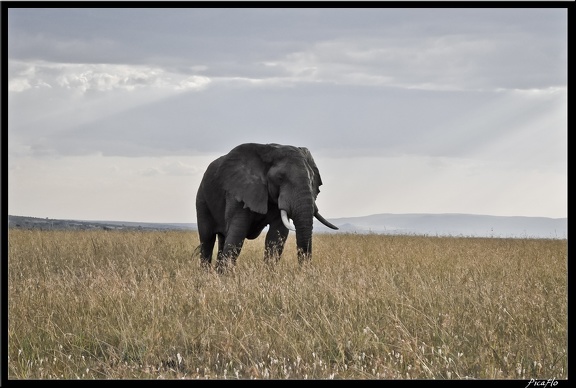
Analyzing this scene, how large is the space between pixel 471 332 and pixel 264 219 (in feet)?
21.5

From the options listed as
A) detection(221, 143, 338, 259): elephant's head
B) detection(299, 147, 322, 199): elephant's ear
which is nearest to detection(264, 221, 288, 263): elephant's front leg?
detection(221, 143, 338, 259): elephant's head

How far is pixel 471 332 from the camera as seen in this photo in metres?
6.30

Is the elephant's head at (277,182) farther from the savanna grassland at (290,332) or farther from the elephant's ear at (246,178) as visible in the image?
the savanna grassland at (290,332)

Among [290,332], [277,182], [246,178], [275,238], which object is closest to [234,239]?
[275,238]

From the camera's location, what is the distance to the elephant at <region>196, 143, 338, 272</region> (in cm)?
1182

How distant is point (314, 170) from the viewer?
1280 cm

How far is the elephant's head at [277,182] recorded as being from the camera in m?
11.8

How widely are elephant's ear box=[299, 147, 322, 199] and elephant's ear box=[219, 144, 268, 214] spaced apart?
77 cm

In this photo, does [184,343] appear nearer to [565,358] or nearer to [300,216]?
[565,358]

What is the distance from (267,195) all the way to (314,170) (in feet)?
3.72

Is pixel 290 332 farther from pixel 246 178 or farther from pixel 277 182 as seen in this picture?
pixel 246 178

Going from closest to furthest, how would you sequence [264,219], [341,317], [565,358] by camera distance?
[565,358], [341,317], [264,219]

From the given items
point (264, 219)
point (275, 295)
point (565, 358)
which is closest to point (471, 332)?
point (565, 358)

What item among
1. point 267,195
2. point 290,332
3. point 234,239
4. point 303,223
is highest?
point 267,195
